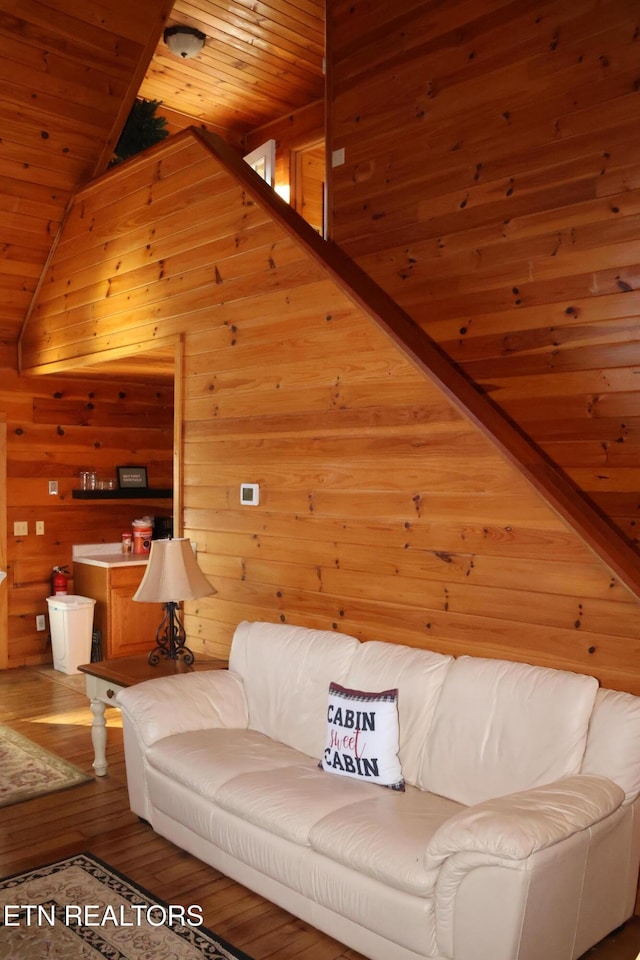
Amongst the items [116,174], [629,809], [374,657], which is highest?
[116,174]

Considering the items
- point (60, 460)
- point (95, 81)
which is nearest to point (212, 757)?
point (60, 460)

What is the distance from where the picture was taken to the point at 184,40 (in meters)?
5.62

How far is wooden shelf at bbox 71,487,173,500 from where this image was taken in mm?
6449

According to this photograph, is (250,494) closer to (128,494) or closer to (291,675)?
(291,675)

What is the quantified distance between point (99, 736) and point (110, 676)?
0.37 m

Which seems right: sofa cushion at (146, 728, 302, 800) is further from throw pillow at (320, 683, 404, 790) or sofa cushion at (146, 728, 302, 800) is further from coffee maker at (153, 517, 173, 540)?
coffee maker at (153, 517, 173, 540)

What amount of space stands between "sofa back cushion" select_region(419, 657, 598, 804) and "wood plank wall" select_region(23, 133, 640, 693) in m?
0.19

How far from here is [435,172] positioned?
4266 mm

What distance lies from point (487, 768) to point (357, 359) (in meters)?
1.69

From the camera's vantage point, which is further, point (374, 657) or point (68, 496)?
point (68, 496)

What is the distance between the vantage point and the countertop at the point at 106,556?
20.0 ft

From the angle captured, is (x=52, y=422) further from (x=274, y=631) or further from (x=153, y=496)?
(x=274, y=631)

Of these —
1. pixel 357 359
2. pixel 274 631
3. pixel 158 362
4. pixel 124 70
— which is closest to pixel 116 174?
pixel 124 70

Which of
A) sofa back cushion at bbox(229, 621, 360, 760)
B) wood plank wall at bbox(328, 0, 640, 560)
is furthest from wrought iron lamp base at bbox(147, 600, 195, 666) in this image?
wood plank wall at bbox(328, 0, 640, 560)
